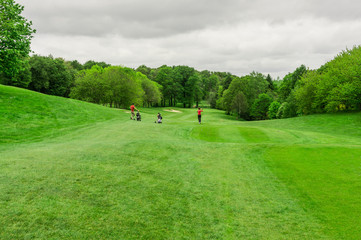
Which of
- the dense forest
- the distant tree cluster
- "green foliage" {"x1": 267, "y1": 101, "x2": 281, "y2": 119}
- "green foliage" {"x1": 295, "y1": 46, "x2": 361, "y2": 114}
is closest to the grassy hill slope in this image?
the dense forest

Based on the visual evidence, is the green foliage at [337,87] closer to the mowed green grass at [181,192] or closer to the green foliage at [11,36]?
the mowed green grass at [181,192]

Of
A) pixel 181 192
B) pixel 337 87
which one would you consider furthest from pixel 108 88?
pixel 181 192

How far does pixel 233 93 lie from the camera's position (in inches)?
3036

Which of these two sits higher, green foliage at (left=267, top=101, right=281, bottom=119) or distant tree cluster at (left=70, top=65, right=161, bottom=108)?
distant tree cluster at (left=70, top=65, right=161, bottom=108)

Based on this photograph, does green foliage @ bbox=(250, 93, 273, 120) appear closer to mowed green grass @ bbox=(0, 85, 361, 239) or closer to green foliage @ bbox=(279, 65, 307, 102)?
green foliage @ bbox=(279, 65, 307, 102)

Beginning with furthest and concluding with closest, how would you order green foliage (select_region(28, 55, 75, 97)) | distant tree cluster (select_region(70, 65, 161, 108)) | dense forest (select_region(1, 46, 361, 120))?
green foliage (select_region(28, 55, 75, 97)) < distant tree cluster (select_region(70, 65, 161, 108)) < dense forest (select_region(1, 46, 361, 120))

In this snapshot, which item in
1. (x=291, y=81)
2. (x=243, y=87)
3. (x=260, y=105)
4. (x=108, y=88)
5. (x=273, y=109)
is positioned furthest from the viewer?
(x=243, y=87)

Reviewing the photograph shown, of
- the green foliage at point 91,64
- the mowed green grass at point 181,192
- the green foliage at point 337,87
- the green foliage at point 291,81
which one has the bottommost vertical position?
the mowed green grass at point 181,192

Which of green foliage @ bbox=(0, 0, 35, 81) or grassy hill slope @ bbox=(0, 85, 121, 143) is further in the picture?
green foliage @ bbox=(0, 0, 35, 81)

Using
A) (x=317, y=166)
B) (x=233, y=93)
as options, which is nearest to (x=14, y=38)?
(x=317, y=166)

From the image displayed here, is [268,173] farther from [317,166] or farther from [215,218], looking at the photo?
[215,218]

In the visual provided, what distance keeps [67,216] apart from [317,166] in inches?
429

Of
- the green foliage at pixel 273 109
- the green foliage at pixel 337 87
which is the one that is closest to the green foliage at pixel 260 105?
the green foliage at pixel 273 109

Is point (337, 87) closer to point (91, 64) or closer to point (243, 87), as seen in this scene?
point (243, 87)
